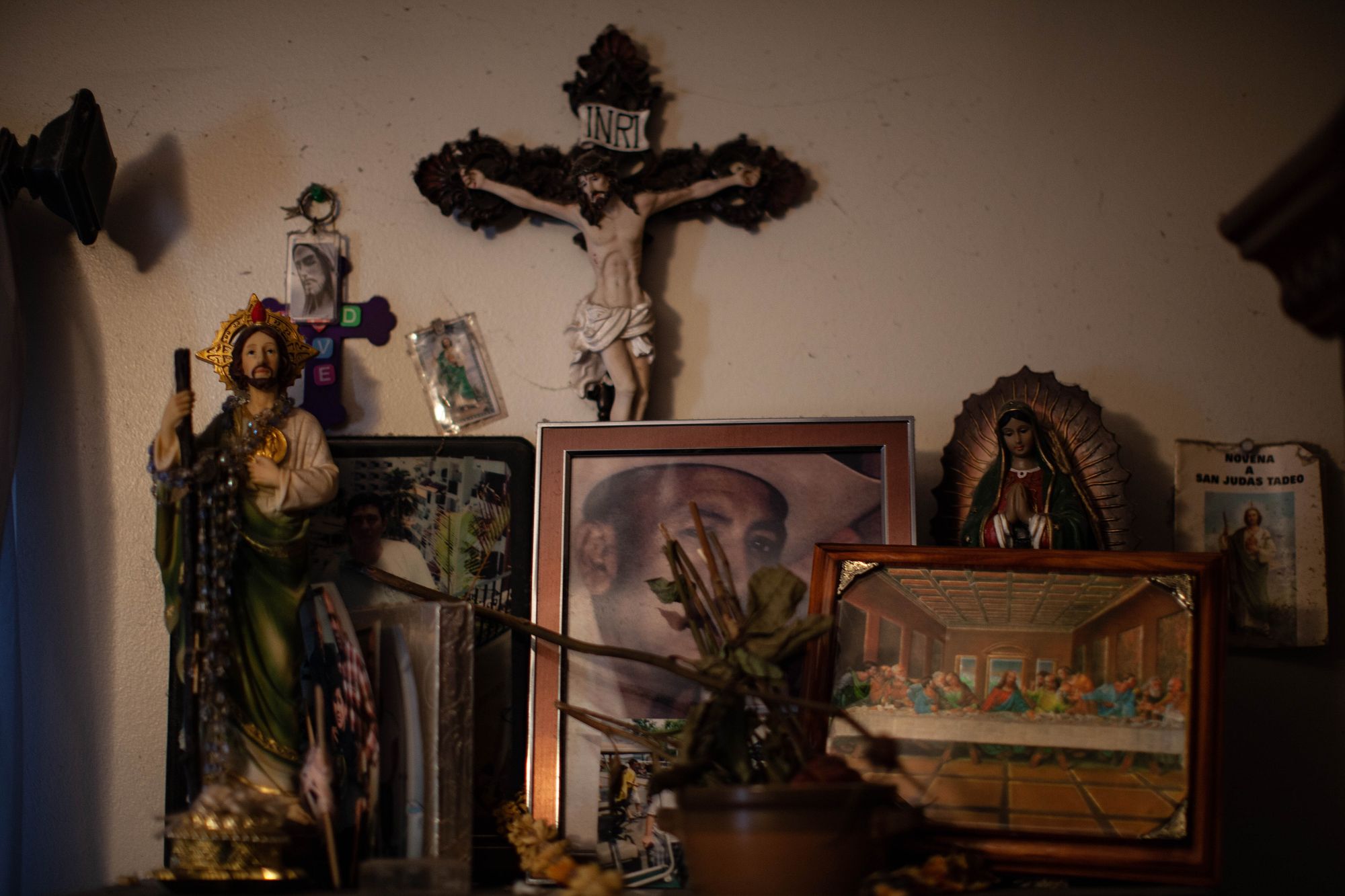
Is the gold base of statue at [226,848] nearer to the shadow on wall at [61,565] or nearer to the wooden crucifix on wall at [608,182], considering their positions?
the shadow on wall at [61,565]

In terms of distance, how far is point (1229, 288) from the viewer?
1.86 m

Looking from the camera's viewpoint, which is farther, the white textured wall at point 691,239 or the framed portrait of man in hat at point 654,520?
the white textured wall at point 691,239

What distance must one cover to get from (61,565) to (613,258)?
0.95 m

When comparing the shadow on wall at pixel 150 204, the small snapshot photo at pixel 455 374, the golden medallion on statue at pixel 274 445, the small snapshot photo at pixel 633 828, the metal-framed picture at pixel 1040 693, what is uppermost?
the shadow on wall at pixel 150 204

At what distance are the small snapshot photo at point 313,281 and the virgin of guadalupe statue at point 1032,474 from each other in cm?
96

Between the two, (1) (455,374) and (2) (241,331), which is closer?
(2) (241,331)

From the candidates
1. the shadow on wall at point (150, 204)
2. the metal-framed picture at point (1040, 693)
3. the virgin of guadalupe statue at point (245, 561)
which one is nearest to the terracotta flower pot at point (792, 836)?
the metal-framed picture at point (1040, 693)

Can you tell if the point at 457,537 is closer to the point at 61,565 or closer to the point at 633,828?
the point at 633,828

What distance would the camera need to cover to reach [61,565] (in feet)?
6.05

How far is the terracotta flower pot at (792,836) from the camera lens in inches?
50.0

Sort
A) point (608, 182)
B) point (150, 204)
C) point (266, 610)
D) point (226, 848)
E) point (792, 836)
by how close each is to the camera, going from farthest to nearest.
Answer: point (150, 204) → point (608, 182) → point (266, 610) → point (226, 848) → point (792, 836)

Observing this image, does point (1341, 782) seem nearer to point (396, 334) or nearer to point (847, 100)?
point (847, 100)

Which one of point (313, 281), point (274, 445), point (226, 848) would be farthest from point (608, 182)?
point (226, 848)

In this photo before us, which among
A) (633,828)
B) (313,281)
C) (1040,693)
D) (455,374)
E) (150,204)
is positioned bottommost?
(633,828)
